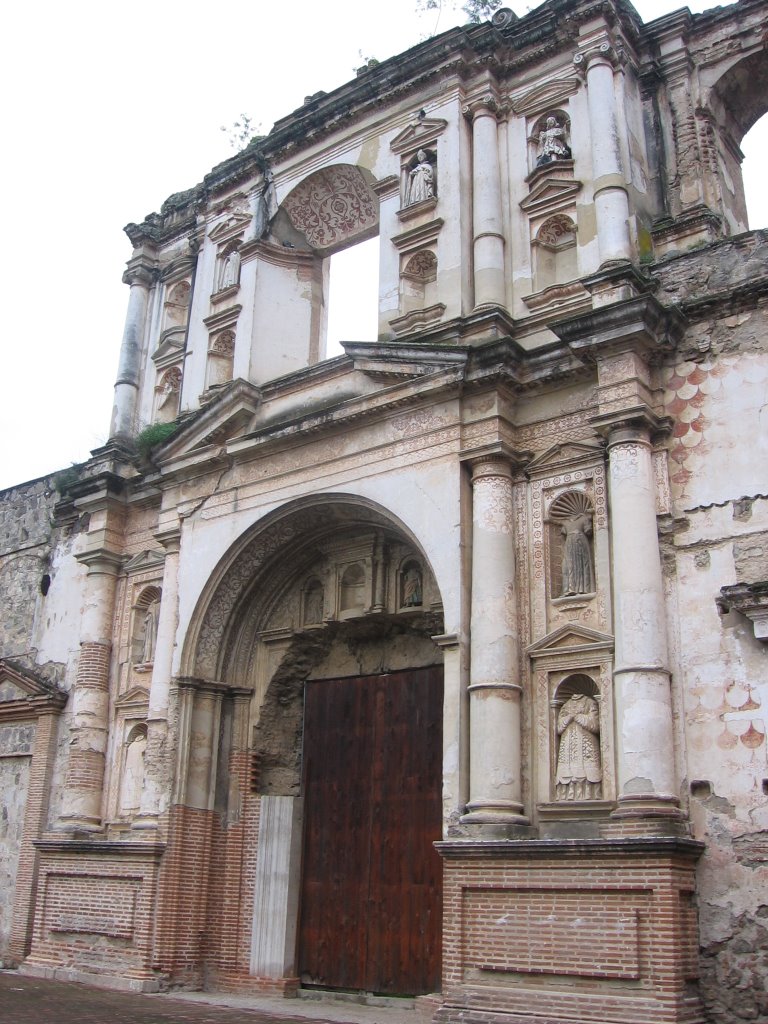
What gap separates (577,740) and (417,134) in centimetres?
793

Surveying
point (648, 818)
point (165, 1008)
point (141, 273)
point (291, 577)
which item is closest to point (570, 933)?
point (648, 818)

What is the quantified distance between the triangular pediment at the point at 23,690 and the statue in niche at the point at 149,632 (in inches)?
68.0

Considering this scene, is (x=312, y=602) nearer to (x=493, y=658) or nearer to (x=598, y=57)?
(x=493, y=658)

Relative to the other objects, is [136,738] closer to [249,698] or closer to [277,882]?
[249,698]

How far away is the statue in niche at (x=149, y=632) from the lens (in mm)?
14961

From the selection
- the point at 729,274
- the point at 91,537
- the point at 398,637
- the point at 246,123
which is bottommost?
the point at 398,637

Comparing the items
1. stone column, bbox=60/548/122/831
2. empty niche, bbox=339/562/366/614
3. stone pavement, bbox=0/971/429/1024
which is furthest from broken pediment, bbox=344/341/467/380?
stone pavement, bbox=0/971/429/1024

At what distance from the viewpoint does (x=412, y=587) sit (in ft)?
43.6

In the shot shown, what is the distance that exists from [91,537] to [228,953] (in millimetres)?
6111

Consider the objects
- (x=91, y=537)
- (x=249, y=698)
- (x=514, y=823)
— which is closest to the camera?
(x=514, y=823)

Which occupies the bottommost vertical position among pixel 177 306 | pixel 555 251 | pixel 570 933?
pixel 570 933

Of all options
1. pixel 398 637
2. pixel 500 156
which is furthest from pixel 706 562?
pixel 500 156

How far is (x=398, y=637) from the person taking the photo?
13.5 m

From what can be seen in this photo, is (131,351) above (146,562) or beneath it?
above
